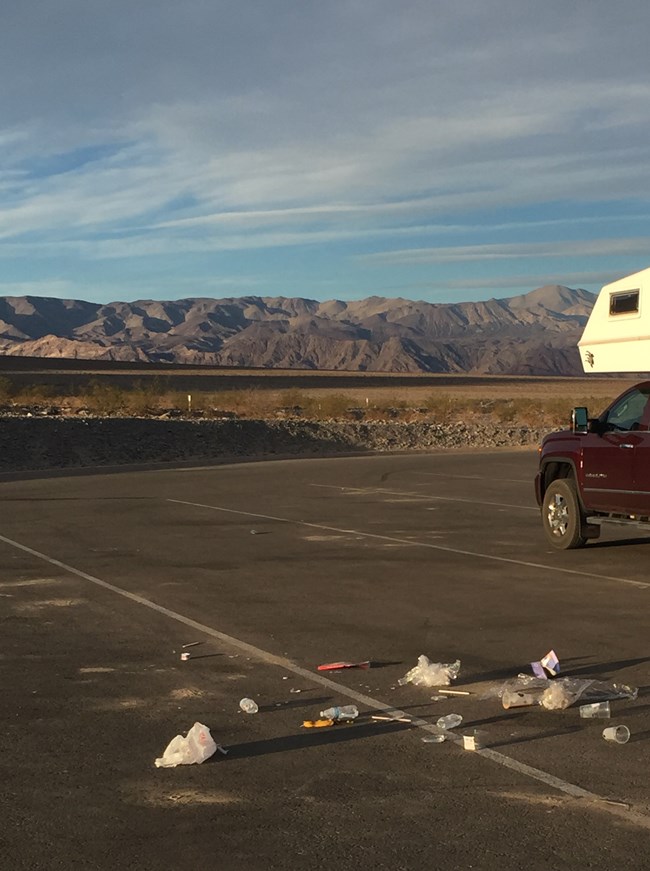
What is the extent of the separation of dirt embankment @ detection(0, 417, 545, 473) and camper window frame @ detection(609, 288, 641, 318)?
22588 millimetres

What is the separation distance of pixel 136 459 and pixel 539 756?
102 feet

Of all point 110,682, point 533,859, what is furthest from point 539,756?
point 110,682

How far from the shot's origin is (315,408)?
6103cm

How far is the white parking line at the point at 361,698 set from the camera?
559cm

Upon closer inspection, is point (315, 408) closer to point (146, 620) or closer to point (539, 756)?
point (146, 620)

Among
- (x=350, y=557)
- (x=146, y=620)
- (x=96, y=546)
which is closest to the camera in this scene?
(x=146, y=620)

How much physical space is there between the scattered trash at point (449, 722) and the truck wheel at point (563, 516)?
772 cm

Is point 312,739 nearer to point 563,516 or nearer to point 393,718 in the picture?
point 393,718

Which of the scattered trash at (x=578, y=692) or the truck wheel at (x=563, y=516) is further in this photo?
the truck wheel at (x=563, y=516)

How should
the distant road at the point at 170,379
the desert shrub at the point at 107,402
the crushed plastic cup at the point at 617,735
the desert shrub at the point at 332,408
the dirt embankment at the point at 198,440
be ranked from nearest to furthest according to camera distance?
the crushed plastic cup at the point at 617,735
the dirt embankment at the point at 198,440
the desert shrub at the point at 107,402
the desert shrub at the point at 332,408
the distant road at the point at 170,379

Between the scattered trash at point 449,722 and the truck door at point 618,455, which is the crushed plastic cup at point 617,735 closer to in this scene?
the scattered trash at point 449,722

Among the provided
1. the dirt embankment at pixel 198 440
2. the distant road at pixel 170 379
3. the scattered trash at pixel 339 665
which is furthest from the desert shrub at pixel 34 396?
→ the scattered trash at pixel 339 665

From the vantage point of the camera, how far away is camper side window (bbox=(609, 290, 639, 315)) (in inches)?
533

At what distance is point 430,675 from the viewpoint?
7.94 metres
